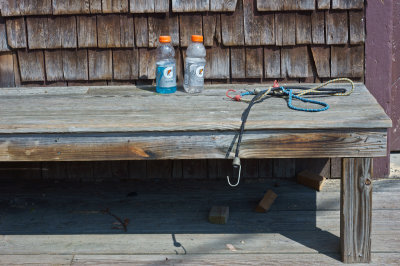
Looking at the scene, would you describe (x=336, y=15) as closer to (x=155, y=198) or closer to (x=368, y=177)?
Result: (x=368, y=177)

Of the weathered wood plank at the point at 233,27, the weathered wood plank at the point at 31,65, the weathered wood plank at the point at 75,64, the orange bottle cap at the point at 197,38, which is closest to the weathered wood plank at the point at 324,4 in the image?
the weathered wood plank at the point at 233,27

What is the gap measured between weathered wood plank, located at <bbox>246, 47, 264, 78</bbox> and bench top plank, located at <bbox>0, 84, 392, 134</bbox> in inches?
15.8

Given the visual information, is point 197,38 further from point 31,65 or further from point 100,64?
point 31,65

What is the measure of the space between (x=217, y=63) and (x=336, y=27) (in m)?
0.81

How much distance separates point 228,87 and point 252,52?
32cm

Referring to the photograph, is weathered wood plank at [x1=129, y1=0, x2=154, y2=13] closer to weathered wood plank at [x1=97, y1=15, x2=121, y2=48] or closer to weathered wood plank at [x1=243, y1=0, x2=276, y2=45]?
weathered wood plank at [x1=97, y1=15, x2=121, y2=48]

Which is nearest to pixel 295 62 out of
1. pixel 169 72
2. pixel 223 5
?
pixel 223 5

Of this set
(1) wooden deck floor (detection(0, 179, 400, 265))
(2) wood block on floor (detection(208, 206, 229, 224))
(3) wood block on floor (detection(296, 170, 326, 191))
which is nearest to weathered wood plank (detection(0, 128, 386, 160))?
(1) wooden deck floor (detection(0, 179, 400, 265))

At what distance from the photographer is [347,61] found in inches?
141

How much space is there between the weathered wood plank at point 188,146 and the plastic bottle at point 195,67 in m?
0.71

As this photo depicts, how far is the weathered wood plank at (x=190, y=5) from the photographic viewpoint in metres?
3.47

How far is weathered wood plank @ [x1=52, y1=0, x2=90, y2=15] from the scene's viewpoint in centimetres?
349

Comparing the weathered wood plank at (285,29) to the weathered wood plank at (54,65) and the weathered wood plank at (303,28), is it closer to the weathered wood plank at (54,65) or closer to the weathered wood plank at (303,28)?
the weathered wood plank at (303,28)

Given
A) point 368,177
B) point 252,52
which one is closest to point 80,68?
point 252,52
